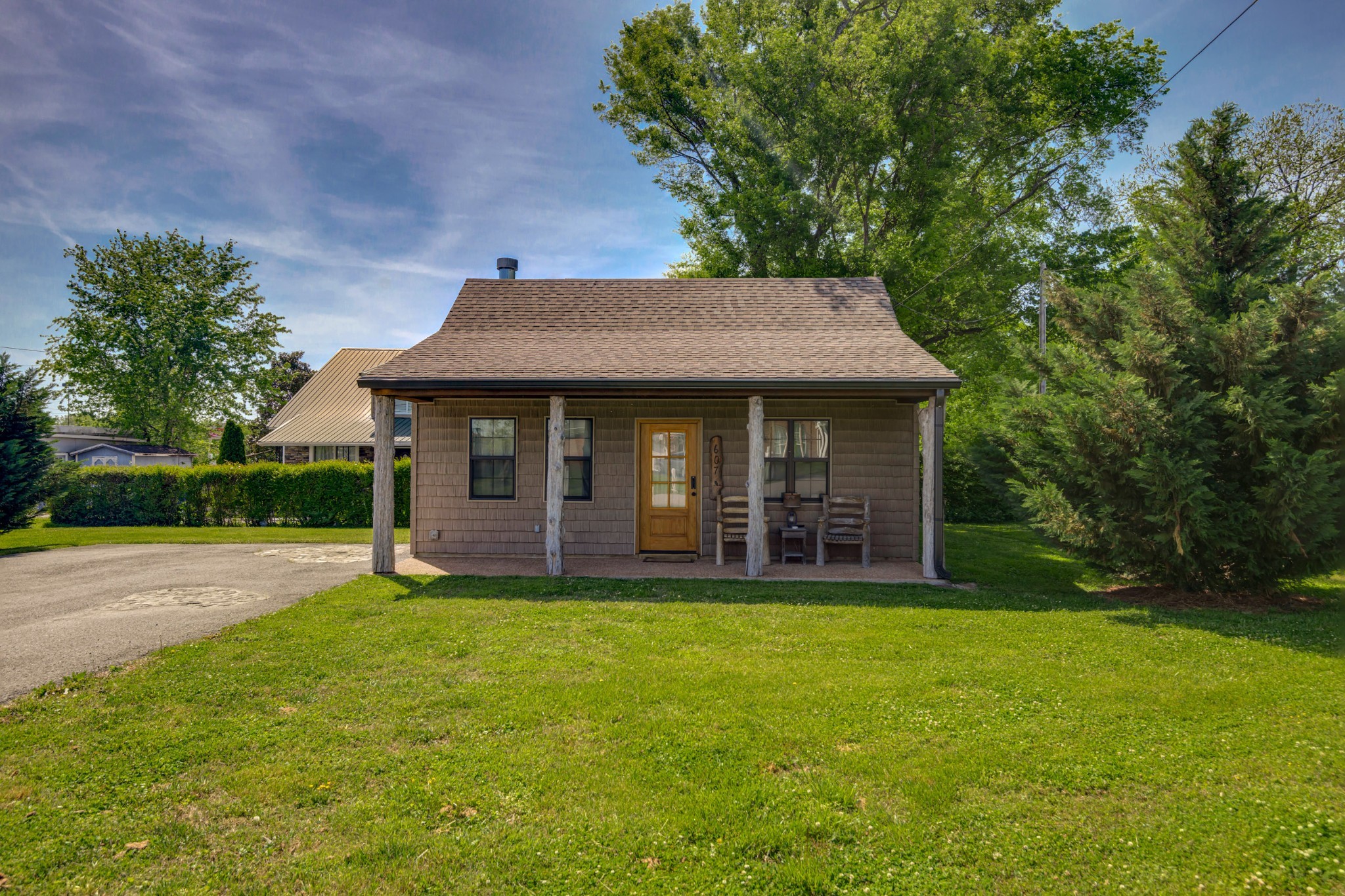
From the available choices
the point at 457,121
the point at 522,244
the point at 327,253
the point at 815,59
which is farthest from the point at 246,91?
the point at 815,59

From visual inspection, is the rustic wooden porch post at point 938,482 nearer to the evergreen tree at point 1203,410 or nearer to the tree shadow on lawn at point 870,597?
the tree shadow on lawn at point 870,597

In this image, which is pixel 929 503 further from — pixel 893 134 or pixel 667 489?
pixel 893 134

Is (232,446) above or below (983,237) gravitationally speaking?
below

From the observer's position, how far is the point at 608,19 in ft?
64.1

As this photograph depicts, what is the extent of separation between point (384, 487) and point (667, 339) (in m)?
4.88

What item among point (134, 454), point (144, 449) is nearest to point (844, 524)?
point (134, 454)

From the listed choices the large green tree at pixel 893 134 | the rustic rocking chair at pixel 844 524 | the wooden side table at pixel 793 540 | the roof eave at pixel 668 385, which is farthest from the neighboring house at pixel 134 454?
the rustic rocking chair at pixel 844 524

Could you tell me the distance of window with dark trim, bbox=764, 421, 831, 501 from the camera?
10.5 m

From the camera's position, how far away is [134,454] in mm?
30188

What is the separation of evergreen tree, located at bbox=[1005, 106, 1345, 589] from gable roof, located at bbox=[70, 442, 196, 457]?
1387 inches

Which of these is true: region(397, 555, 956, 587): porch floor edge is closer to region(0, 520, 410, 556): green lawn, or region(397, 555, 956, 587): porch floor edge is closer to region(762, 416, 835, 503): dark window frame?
region(762, 416, 835, 503): dark window frame

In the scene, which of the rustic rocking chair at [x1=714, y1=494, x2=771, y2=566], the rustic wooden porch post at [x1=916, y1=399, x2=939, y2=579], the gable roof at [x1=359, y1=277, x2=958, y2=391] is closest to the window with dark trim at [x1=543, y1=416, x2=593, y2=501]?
the gable roof at [x1=359, y1=277, x2=958, y2=391]

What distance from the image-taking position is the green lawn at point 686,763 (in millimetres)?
2607

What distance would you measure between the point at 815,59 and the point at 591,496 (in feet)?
47.4
